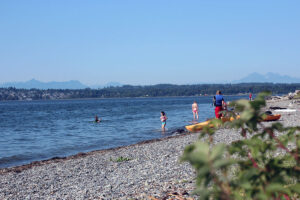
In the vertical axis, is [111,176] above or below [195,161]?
below

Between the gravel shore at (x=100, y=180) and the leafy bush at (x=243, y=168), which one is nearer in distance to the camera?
the leafy bush at (x=243, y=168)

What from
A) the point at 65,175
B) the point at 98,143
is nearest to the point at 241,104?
the point at 65,175

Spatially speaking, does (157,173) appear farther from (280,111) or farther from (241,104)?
(280,111)

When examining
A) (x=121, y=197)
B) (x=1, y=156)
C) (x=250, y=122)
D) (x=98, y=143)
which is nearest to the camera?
(x=250, y=122)

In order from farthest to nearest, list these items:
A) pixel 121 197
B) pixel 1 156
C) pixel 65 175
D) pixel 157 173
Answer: pixel 1 156, pixel 65 175, pixel 157 173, pixel 121 197

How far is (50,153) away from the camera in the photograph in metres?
21.2

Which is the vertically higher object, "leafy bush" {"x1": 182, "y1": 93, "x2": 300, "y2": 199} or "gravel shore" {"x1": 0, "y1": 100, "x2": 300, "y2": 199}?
"leafy bush" {"x1": 182, "y1": 93, "x2": 300, "y2": 199}

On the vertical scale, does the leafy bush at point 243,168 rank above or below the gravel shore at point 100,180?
above

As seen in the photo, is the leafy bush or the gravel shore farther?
the gravel shore

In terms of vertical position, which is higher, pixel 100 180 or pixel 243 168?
pixel 243 168

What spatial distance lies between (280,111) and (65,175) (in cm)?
2411

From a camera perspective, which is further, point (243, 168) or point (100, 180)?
point (100, 180)

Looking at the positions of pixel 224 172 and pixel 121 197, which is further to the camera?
pixel 121 197

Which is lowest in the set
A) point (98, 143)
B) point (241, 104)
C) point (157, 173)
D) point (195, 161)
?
point (98, 143)
